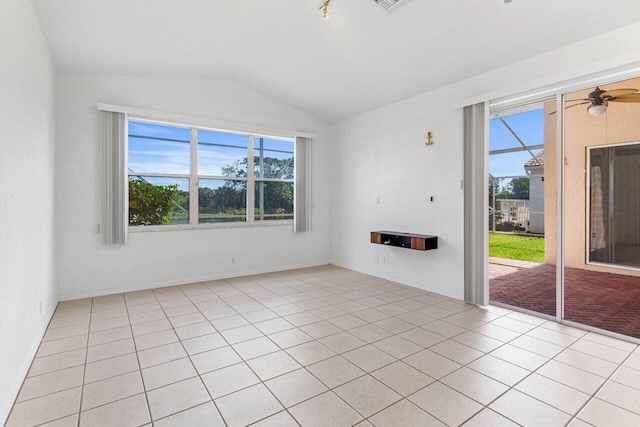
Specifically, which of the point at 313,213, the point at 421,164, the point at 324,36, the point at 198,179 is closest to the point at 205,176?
the point at 198,179

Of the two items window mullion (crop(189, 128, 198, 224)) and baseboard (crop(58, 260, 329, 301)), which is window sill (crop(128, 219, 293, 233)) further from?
baseboard (crop(58, 260, 329, 301))

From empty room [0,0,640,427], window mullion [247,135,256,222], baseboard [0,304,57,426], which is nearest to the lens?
baseboard [0,304,57,426]

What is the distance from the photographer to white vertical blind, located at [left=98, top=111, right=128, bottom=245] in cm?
437

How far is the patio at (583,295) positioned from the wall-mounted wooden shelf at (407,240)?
3.60 ft

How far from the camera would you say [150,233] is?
4.79 metres

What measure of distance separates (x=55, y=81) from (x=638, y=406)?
6.45 metres

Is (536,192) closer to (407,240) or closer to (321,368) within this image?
(407,240)

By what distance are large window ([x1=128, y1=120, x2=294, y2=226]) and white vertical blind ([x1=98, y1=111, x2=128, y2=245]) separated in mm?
247

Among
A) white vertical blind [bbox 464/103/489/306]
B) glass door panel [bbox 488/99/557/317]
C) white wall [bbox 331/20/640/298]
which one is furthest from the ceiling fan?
glass door panel [bbox 488/99/557/317]

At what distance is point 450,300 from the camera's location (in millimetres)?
4215

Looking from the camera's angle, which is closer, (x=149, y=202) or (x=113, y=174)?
(x=113, y=174)

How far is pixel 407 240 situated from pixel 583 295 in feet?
7.48

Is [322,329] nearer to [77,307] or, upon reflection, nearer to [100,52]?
[77,307]

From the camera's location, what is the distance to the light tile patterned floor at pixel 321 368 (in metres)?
1.96
